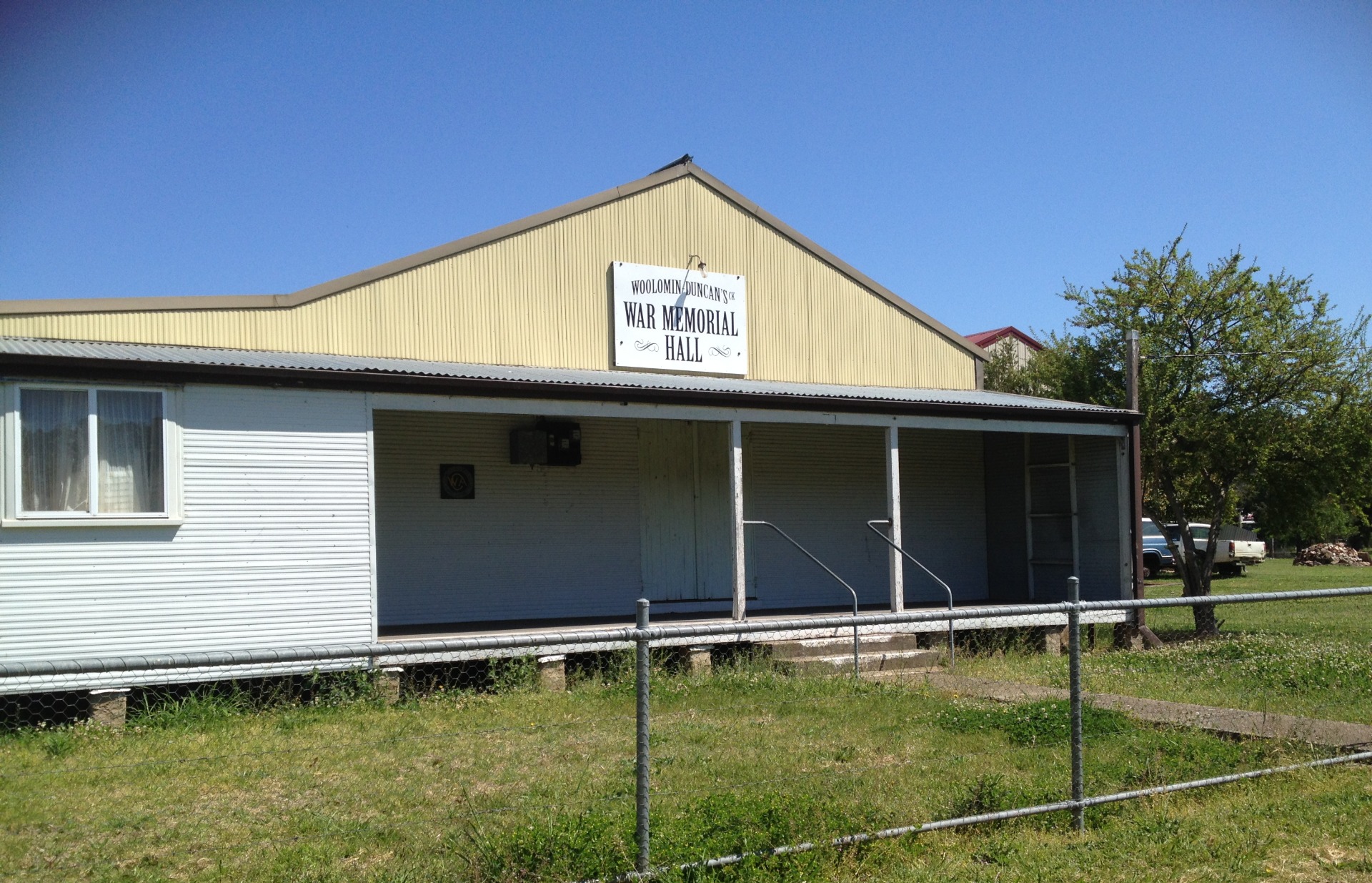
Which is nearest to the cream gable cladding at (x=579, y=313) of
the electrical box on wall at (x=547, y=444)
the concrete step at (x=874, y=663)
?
the electrical box on wall at (x=547, y=444)

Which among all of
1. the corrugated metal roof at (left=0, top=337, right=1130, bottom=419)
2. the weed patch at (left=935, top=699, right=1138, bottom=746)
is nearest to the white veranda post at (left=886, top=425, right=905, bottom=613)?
the corrugated metal roof at (left=0, top=337, right=1130, bottom=419)

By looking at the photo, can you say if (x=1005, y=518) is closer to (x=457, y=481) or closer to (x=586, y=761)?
(x=457, y=481)

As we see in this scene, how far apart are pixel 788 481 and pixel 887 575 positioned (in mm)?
2074

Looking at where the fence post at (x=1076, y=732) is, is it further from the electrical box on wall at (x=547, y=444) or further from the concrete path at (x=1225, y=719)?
the electrical box on wall at (x=547, y=444)

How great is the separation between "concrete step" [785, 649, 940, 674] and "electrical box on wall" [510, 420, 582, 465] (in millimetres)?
3706

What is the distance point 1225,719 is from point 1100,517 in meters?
7.27

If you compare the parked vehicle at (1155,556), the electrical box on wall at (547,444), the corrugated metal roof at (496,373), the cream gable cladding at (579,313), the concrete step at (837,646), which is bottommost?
the parked vehicle at (1155,556)

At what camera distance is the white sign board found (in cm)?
1419

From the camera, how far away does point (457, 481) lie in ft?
41.8

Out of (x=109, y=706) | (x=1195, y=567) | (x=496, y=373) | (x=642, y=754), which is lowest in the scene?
(x=109, y=706)

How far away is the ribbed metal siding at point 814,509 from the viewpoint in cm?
1470

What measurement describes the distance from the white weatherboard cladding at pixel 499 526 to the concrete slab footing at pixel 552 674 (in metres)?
2.40

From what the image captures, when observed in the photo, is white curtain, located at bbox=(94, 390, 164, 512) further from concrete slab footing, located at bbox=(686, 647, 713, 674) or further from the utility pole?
the utility pole

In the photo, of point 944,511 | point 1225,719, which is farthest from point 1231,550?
point 1225,719
